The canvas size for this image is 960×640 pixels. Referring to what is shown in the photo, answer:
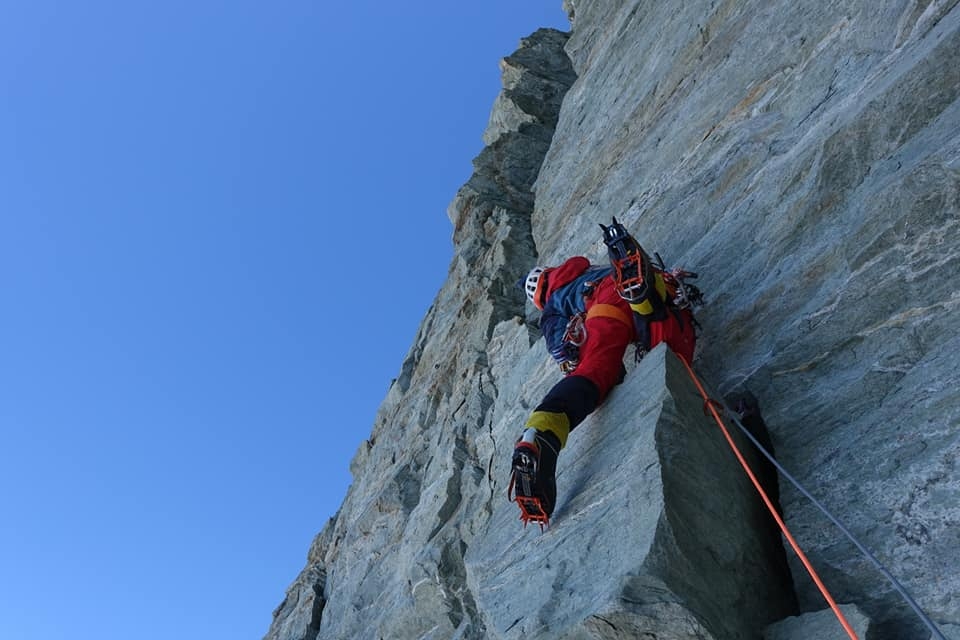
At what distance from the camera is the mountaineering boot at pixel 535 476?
5.07m

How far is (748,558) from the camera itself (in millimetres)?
4672

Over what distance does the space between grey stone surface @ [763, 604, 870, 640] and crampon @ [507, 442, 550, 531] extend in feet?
4.85

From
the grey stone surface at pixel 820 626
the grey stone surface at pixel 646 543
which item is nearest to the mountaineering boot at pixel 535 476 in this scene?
the grey stone surface at pixel 646 543

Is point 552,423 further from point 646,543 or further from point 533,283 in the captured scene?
point 533,283

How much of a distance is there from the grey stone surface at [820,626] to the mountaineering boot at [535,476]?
146 centimetres

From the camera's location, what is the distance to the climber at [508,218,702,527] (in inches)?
203

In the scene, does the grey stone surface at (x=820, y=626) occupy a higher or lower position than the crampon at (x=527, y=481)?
lower

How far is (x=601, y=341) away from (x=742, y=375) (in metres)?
1.08

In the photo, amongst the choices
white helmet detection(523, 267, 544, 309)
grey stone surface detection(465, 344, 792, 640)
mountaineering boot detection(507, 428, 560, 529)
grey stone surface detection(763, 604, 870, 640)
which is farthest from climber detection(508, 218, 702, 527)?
grey stone surface detection(763, 604, 870, 640)

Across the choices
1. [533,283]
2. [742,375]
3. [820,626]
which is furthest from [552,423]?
[533,283]

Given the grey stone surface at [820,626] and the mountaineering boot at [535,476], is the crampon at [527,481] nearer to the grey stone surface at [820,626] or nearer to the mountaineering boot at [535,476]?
the mountaineering boot at [535,476]

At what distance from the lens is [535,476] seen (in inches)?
200

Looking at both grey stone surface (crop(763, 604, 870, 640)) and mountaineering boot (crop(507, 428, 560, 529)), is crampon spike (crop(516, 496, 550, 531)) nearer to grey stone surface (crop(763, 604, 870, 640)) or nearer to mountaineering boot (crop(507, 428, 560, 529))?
mountaineering boot (crop(507, 428, 560, 529))

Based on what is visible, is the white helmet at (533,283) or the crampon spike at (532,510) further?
the white helmet at (533,283)
